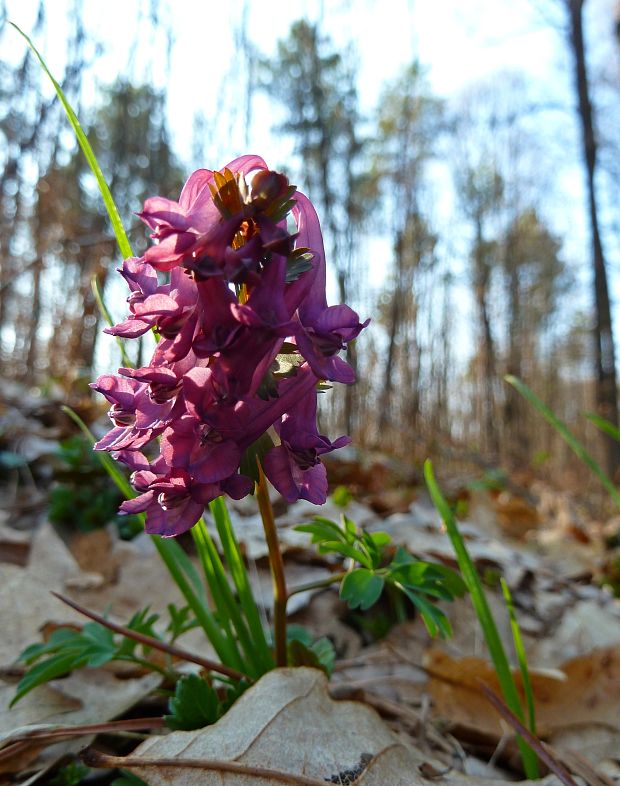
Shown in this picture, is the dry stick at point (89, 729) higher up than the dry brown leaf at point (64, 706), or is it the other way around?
the dry stick at point (89, 729)

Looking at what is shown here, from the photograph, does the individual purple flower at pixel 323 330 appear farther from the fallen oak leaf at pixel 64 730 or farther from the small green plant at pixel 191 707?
the fallen oak leaf at pixel 64 730

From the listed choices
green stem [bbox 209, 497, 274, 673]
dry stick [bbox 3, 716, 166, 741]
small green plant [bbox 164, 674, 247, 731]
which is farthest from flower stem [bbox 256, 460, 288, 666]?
dry stick [bbox 3, 716, 166, 741]

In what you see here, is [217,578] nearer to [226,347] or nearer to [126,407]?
[126,407]

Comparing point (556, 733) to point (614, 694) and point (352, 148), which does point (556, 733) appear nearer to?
point (614, 694)

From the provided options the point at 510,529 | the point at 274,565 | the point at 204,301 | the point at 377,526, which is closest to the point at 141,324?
the point at 204,301

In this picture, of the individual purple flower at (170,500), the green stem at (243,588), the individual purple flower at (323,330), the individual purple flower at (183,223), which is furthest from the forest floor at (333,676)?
the individual purple flower at (183,223)

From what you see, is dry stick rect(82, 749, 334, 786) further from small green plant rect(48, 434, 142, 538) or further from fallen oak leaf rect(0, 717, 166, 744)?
small green plant rect(48, 434, 142, 538)
